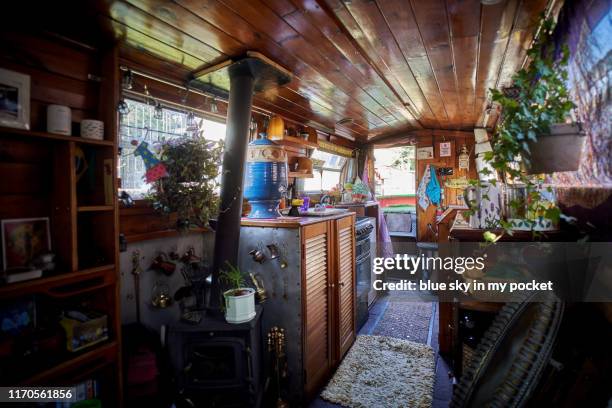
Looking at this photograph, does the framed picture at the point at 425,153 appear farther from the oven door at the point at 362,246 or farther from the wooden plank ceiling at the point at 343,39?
the wooden plank ceiling at the point at 343,39

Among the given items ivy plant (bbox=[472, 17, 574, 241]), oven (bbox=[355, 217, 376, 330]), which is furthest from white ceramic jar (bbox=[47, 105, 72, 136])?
oven (bbox=[355, 217, 376, 330])

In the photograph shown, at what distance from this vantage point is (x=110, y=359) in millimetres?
1510

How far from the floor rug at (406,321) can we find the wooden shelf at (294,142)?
2.08m

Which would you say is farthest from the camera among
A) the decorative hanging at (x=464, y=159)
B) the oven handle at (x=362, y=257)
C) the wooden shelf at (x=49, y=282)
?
the decorative hanging at (x=464, y=159)

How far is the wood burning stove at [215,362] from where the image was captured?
1.72 m

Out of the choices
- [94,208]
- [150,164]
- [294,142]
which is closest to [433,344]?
[294,142]

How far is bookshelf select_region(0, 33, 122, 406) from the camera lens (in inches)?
50.9

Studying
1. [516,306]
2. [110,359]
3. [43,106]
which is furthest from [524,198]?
[43,106]

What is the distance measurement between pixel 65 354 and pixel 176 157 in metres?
1.07

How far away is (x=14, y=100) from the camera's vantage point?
1.27 metres

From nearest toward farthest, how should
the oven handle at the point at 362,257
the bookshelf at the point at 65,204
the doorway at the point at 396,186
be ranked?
the bookshelf at the point at 65,204
the oven handle at the point at 362,257
the doorway at the point at 396,186

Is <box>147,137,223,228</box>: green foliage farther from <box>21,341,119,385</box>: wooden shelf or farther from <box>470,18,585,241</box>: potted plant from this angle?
<box>470,18,585,241</box>: potted plant

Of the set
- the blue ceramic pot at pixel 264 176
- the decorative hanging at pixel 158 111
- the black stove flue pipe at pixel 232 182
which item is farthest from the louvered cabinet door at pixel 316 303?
the decorative hanging at pixel 158 111

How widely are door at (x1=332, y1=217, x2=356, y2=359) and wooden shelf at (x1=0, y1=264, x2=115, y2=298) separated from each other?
1.62 meters
